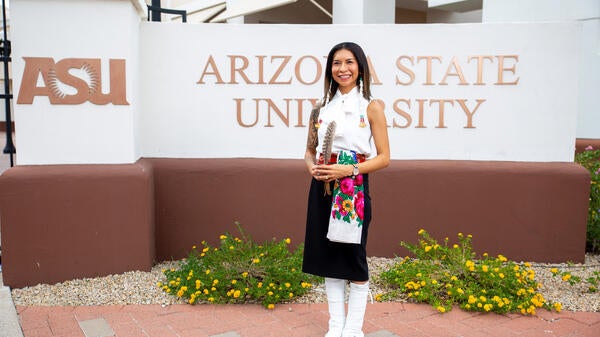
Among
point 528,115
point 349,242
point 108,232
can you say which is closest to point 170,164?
point 108,232

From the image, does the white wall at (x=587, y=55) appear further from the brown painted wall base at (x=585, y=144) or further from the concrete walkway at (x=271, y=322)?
the concrete walkway at (x=271, y=322)

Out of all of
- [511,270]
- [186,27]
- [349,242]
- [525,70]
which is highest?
[186,27]

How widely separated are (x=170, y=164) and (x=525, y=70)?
2982 mm

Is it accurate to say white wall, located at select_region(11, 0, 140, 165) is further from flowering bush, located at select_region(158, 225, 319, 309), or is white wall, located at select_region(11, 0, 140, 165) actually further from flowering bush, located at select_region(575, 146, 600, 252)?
flowering bush, located at select_region(575, 146, 600, 252)

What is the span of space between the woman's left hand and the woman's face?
45 centimetres

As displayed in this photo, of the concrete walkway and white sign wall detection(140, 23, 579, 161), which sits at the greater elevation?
white sign wall detection(140, 23, 579, 161)

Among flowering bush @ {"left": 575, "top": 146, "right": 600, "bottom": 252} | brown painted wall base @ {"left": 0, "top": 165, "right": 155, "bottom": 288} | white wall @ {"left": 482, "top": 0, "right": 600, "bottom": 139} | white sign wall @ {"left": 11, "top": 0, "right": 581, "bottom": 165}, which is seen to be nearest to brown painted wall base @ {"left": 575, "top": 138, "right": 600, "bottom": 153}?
white wall @ {"left": 482, "top": 0, "right": 600, "bottom": 139}

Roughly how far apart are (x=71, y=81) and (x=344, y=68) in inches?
85.9

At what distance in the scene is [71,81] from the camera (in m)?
3.93

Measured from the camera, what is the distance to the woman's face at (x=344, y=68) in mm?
2797

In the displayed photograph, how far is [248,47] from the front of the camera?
4473 millimetres

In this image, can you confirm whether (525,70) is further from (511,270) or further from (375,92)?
(511,270)

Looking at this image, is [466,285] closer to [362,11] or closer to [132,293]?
[132,293]

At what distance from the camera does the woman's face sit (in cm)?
280
